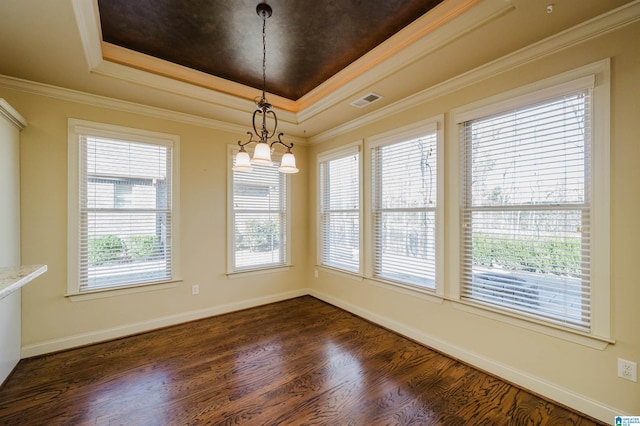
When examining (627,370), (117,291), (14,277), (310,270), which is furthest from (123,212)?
(627,370)

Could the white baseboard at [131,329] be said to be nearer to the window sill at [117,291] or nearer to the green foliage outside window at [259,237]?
the window sill at [117,291]

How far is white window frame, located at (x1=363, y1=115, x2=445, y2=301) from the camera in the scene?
9.34 ft

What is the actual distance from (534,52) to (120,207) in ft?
13.9

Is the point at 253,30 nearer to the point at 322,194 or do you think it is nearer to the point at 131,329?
the point at 322,194

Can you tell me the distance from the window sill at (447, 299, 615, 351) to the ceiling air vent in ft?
7.42

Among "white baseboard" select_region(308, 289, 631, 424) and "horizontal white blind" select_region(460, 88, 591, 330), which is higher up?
"horizontal white blind" select_region(460, 88, 591, 330)

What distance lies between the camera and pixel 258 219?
14.0 ft

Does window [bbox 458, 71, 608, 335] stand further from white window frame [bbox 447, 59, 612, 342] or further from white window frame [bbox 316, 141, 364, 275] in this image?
white window frame [bbox 316, 141, 364, 275]

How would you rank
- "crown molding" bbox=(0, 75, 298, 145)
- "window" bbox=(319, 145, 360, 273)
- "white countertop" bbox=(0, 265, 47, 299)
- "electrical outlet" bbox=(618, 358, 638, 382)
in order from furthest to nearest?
"window" bbox=(319, 145, 360, 273) < "crown molding" bbox=(0, 75, 298, 145) < "electrical outlet" bbox=(618, 358, 638, 382) < "white countertop" bbox=(0, 265, 47, 299)

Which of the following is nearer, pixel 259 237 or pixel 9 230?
pixel 9 230

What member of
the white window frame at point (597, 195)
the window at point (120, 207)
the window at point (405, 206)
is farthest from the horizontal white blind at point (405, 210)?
the window at point (120, 207)

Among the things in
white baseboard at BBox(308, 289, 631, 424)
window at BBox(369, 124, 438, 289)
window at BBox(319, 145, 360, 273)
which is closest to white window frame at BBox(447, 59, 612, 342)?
white baseboard at BBox(308, 289, 631, 424)

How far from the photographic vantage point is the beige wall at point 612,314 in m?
1.81

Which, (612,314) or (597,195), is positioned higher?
(597,195)
